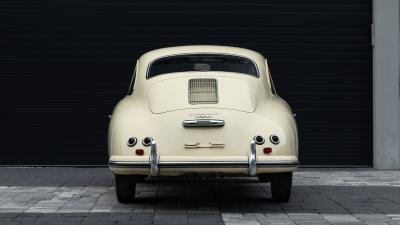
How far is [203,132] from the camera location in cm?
741

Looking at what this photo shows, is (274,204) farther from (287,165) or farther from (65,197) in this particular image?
(65,197)

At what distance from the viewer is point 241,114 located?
299 inches

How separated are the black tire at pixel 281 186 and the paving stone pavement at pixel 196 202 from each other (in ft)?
0.37

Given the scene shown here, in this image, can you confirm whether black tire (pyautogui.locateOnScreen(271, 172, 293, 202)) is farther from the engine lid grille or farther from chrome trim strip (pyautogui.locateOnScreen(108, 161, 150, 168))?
chrome trim strip (pyautogui.locateOnScreen(108, 161, 150, 168))

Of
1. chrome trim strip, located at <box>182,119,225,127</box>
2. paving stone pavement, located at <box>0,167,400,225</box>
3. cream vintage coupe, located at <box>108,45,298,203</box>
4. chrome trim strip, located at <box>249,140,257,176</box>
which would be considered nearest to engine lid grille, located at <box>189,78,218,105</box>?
cream vintage coupe, located at <box>108,45,298,203</box>

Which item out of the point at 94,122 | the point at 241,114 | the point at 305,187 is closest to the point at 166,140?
the point at 241,114

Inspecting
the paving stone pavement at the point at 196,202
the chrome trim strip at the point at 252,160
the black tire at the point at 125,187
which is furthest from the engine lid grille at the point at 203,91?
the black tire at the point at 125,187

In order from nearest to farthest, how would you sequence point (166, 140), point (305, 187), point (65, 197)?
point (166, 140) < point (65, 197) < point (305, 187)

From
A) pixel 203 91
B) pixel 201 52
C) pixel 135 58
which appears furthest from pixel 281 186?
pixel 135 58

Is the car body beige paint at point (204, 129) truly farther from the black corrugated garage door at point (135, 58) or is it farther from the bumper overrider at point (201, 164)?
the black corrugated garage door at point (135, 58)

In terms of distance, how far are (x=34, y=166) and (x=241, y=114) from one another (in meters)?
6.21

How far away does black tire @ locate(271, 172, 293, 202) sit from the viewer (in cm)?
797

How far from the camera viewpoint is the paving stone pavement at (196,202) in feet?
23.5

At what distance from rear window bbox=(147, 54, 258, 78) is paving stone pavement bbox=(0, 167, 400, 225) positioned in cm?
134
